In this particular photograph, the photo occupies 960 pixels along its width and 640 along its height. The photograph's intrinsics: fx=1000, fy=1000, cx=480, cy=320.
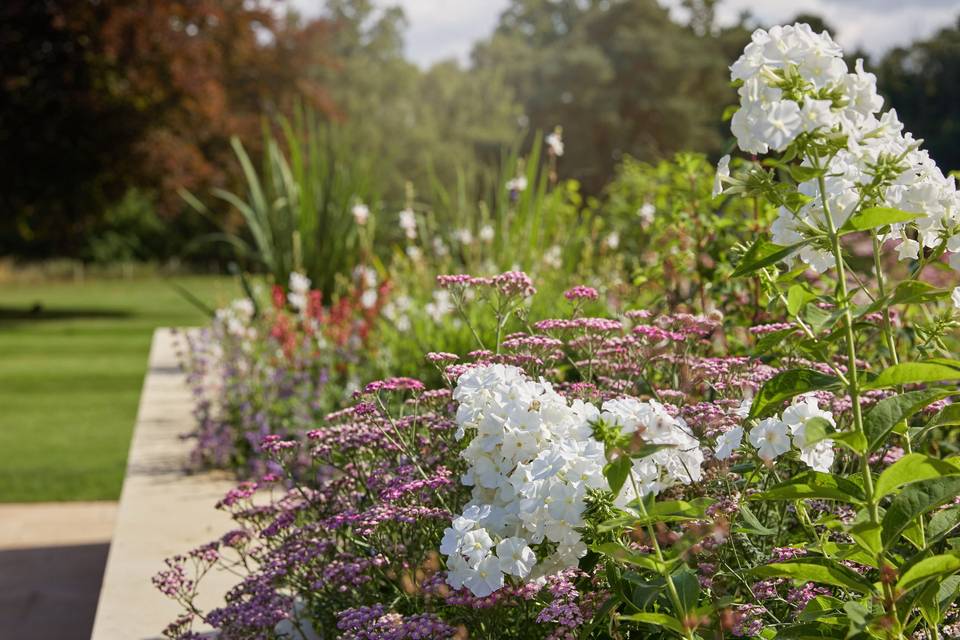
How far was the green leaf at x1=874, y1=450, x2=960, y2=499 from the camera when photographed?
4.44 ft

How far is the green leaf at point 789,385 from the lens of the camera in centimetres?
142

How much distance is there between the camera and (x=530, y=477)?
1662 millimetres

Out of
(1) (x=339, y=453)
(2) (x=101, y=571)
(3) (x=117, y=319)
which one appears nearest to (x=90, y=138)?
(3) (x=117, y=319)

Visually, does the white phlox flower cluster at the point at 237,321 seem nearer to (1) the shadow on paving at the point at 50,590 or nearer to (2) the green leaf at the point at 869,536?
(1) the shadow on paving at the point at 50,590

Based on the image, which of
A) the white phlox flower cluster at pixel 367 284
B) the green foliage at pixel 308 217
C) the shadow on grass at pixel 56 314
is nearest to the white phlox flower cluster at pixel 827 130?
the white phlox flower cluster at pixel 367 284

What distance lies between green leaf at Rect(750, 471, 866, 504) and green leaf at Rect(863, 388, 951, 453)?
0.07 meters

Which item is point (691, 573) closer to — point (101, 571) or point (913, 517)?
point (913, 517)

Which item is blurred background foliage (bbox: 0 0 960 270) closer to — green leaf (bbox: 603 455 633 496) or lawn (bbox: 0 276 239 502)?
green leaf (bbox: 603 455 633 496)

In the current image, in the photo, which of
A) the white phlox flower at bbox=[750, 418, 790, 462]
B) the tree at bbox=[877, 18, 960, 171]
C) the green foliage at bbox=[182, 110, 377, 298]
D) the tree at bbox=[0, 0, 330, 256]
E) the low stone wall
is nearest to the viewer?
the white phlox flower at bbox=[750, 418, 790, 462]

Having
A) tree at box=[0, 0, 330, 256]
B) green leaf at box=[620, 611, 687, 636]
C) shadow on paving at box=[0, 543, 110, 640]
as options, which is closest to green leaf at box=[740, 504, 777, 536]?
green leaf at box=[620, 611, 687, 636]

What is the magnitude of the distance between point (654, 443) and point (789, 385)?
0.26 meters

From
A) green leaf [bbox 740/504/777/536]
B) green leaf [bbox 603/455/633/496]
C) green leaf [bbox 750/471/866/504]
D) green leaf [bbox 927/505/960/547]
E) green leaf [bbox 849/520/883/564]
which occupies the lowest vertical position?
green leaf [bbox 740/504/777/536]

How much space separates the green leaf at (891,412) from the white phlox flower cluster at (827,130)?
0.88 ft

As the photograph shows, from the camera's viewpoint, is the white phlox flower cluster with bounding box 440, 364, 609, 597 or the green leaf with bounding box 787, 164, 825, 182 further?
the white phlox flower cluster with bounding box 440, 364, 609, 597
